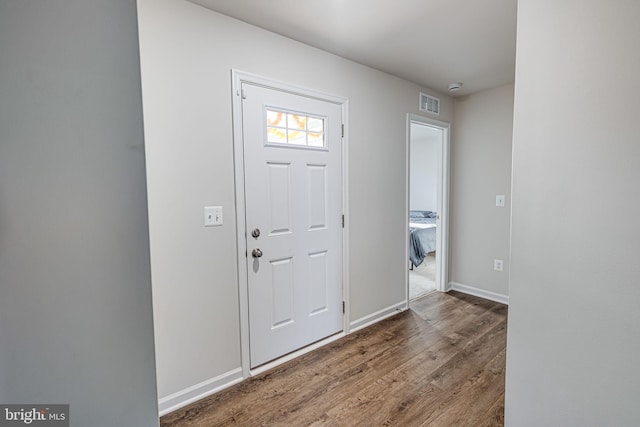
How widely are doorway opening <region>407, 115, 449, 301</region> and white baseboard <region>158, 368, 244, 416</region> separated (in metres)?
1.99

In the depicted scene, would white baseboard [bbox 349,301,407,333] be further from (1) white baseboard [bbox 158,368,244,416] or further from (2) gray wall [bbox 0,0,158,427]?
(2) gray wall [bbox 0,0,158,427]

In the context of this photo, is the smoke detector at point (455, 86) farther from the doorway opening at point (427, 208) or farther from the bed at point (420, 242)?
the bed at point (420, 242)

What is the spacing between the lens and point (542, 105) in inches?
46.7

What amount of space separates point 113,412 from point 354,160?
7.50ft

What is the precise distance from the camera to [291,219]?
218cm

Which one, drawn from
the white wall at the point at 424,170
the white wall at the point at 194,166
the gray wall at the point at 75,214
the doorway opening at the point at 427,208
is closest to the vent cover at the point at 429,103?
the doorway opening at the point at 427,208

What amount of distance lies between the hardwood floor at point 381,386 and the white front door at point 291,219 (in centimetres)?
24

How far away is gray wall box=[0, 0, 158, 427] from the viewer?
0.45 m

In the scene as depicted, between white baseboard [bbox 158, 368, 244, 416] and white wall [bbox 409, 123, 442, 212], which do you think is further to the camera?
white wall [bbox 409, 123, 442, 212]

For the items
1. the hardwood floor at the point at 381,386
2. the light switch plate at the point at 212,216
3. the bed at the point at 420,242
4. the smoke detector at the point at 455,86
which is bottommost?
the hardwood floor at the point at 381,386

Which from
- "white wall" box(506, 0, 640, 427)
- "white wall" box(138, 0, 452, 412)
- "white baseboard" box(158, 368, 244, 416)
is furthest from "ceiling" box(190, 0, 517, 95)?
"white baseboard" box(158, 368, 244, 416)

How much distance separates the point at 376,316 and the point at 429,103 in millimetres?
2395

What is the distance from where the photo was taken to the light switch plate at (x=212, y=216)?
1788mm

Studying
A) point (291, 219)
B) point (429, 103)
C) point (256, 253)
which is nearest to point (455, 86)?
point (429, 103)
